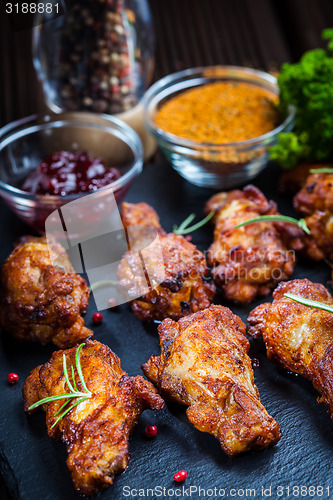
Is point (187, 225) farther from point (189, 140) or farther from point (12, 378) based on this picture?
point (12, 378)

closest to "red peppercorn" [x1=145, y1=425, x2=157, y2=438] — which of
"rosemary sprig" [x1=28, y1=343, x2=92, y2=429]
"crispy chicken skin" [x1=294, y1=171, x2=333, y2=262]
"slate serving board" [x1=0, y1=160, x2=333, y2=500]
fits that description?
"slate serving board" [x1=0, y1=160, x2=333, y2=500]

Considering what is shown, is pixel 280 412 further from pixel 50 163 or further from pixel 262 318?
pixel 50 163

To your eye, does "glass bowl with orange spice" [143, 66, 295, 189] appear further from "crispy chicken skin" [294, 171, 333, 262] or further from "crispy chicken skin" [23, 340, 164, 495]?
"crispy chicken skin" [23, 340, 164, 495]

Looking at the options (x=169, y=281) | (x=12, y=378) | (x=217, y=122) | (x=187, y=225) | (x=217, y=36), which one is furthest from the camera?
(x=217, y=36)

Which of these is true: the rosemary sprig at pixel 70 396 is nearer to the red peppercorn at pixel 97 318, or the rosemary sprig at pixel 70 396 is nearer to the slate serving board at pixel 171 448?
the slate serving board at pixel 171 448

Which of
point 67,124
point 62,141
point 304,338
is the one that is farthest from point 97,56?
point 304,338

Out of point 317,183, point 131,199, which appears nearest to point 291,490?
point 317,183
